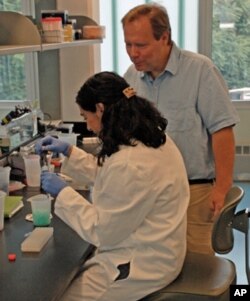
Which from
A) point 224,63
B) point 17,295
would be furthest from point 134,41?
point 224,63

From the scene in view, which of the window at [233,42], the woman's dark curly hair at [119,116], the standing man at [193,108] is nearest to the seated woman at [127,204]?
the woman's dark curly hair at [119,116]

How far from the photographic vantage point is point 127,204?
57.7 inches

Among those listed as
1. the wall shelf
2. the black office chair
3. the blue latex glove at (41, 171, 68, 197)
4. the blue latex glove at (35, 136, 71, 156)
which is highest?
the wall shelf

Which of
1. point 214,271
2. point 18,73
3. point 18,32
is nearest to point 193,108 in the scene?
point 214,271

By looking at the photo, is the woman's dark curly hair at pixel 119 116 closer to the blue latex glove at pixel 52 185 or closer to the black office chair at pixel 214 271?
the blue latex glove at pixel 52 185

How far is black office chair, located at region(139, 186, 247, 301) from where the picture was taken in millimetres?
1600

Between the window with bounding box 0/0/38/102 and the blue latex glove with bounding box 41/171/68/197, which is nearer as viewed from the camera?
the blue latex glove with bounding box 41/171/68/197

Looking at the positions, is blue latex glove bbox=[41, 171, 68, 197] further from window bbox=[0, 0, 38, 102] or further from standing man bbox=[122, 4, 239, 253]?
window bbox=[0, 0, 38, 102]

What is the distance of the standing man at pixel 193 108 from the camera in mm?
1965

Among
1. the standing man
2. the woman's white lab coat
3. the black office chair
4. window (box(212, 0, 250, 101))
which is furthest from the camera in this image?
window (box(212, 0, 250, 101))

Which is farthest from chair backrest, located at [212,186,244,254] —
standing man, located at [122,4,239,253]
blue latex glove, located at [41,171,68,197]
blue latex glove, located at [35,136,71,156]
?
blue latex glove, located at [35,136,71,156]

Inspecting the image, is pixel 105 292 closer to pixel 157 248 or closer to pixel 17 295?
pixel 157 248

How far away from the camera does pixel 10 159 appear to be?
2432mm

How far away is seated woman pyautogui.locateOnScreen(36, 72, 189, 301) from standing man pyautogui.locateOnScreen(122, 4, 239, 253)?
427 millimetres
